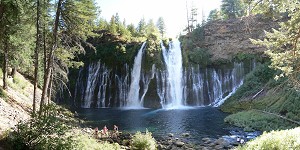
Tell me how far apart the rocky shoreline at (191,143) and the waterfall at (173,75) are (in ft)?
66.4

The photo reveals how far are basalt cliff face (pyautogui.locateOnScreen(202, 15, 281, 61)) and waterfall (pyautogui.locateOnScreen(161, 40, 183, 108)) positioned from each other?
529 cm

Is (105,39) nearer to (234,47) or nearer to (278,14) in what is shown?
(234,47)

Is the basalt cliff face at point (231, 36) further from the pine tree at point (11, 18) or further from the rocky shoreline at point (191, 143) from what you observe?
the pine tree at point (11, 18)

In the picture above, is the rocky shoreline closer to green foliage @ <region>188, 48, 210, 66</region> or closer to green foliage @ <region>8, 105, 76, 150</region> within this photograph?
green foliage @ <region>8, 105, 76, 150</region>

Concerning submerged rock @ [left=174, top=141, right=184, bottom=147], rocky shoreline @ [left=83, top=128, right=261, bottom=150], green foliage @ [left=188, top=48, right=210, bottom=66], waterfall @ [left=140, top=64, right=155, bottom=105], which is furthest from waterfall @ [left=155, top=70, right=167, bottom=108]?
submerged rock @ [left=174, top=141, right=184, bottom=147]

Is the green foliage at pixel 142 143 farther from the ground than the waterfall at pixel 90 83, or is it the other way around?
the waterfall at pixel 90 83

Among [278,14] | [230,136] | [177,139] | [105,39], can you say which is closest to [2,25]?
[177,139]

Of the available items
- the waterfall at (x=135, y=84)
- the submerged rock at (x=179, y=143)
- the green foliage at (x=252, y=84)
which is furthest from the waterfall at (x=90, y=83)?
the submerged rock at (x=179, y=143)

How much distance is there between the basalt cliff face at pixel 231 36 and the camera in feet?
140

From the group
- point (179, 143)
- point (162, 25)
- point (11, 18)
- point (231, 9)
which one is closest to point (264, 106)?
point (179, 143)

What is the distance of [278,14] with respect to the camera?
7641mm

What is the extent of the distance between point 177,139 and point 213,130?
4.07 metres

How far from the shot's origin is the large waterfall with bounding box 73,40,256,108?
132ft

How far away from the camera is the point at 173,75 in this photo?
139ft
